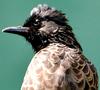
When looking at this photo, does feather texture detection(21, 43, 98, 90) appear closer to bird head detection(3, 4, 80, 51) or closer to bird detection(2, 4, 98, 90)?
bird detection(2, 4, 98, 90)

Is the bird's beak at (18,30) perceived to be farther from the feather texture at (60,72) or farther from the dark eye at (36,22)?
the feather texture at (60,72)

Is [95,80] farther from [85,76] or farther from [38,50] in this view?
[38,50]

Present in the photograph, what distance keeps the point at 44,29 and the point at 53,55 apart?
4.87 ft

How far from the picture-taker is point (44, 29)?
50.8ft

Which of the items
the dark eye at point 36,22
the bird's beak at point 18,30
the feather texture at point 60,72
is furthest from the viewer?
→ the dark eye at point 36,22

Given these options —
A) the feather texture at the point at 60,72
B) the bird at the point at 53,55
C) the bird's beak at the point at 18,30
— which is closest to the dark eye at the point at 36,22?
the bird at the point at 53,55

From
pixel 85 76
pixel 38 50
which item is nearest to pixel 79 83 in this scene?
pixel 85 76

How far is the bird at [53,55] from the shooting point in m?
13.6

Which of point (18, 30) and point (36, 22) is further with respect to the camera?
point (36, 22)

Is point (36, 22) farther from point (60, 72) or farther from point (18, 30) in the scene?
point (60, 72)

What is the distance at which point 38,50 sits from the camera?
15258mm

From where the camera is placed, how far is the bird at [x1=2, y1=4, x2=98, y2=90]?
44.7 feet

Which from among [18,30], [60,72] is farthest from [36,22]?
[60,72]

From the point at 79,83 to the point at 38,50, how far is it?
1810 mm
